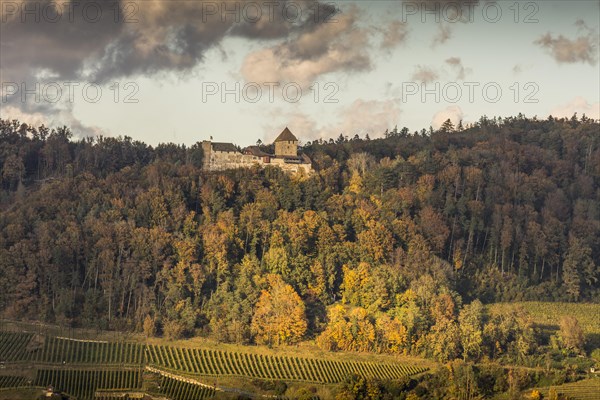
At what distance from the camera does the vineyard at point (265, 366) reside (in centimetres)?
5428

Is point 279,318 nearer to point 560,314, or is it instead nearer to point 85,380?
point 85,380

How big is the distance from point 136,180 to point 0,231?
12043 mm

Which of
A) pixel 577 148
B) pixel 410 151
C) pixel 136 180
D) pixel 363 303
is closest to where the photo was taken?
pixel 363 303

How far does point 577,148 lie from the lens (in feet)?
308

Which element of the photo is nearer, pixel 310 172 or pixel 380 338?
pixel 380 338

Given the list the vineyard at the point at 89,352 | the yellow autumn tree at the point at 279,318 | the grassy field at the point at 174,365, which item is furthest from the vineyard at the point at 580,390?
the vineyard at the point at 89,352

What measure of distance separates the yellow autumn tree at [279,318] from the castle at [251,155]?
18192 mm

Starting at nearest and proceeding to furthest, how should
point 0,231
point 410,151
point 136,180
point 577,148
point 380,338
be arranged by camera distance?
point 380,338 → point 0,231 → point 136,180 → point 410,151 → point 577,148

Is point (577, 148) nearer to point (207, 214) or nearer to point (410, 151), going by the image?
point (410, 151)

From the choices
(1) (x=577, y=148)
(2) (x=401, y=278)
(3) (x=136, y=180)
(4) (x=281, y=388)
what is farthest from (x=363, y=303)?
→ (1) (x=577, y=148)

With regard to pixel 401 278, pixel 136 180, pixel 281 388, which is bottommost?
pixel 281 388

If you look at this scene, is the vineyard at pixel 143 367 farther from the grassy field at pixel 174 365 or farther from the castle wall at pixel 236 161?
the castle wall at pixel 236 161

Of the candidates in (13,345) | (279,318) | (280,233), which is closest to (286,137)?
(280,233)

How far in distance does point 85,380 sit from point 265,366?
947 centimetres
